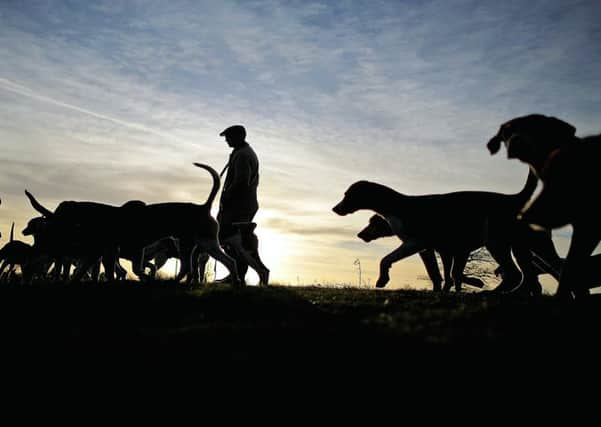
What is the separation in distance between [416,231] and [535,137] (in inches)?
154

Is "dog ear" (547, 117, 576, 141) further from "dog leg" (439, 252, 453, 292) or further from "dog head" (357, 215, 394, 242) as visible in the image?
"dog head" (357, 215, 394, 242)

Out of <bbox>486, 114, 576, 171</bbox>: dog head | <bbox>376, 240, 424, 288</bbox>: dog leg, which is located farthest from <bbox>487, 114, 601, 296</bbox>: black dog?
<bbox>376, 240, 424, 288</bbox>: dog leg

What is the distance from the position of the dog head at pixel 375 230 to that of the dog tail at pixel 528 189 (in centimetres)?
433

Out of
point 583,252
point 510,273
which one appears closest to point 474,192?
point 510,273

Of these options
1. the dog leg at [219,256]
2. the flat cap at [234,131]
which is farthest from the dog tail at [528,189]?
the flat cap at [234,131]

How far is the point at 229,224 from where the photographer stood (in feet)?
35.9

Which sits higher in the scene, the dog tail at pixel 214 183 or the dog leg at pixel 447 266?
the dog tail at pixel 214 183

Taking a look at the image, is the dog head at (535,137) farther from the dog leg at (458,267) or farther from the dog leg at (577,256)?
the dog leg at (458,267)

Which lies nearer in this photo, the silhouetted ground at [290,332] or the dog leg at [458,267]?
the silhouetted ground at [290,332]

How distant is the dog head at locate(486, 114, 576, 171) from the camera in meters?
5.83

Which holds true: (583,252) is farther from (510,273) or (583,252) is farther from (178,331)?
(178,331)

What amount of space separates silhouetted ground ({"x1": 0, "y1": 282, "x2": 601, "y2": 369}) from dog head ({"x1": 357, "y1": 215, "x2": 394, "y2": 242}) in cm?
658

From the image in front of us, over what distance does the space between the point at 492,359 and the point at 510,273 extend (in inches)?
241

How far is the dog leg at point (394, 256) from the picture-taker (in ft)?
30.5
